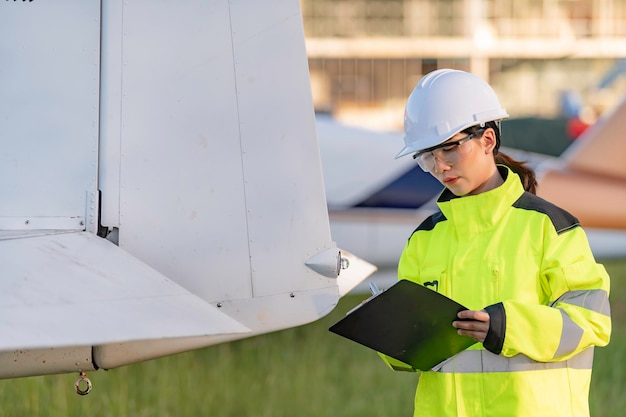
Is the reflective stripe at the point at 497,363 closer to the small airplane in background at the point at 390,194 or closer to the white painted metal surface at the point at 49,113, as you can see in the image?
the white painted metal surface at the point at 49,113

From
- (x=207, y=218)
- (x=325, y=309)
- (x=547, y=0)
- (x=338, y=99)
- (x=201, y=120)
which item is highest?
(x=547, y=0)

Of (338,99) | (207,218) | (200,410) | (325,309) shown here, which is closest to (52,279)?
(207,218)

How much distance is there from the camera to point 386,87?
133 ft

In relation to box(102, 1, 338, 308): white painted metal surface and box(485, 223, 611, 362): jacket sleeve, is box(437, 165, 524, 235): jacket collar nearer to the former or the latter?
box(485, 223, 611, 362): jacket sleeve

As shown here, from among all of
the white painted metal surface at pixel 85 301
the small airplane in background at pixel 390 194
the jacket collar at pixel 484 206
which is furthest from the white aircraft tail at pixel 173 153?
the small airplane in background at pixel 390 194

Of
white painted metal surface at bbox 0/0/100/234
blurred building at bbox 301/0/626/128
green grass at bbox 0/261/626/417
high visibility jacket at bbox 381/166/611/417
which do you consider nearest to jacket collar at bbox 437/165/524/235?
high visibility jacket at bbox 381/166/611/417

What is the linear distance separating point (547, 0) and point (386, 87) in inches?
304

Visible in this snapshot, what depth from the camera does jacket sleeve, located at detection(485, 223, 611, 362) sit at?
2.34 meters

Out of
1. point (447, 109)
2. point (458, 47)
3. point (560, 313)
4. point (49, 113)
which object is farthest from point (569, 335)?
point (458, 47)

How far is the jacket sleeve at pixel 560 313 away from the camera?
2.34 meters

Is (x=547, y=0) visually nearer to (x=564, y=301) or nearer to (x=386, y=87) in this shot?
(x=386, y=87)

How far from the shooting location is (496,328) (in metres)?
2.32

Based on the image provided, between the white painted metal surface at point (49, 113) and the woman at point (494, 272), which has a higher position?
the white painted metal surface at point (49, 113)

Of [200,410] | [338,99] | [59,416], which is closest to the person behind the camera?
[59,416]
